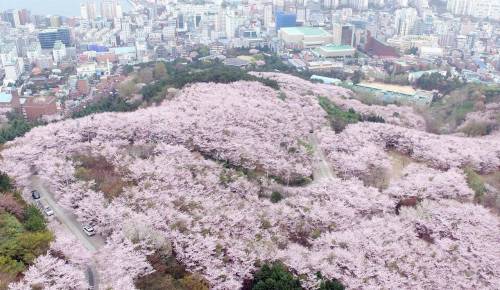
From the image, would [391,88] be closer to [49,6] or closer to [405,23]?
[405,23]

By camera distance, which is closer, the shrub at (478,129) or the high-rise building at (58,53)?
the shrub at (478,129)

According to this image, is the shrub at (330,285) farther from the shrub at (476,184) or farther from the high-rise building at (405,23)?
the high-rise building at (405,23)

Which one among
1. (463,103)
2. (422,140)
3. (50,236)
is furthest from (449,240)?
(463,103)

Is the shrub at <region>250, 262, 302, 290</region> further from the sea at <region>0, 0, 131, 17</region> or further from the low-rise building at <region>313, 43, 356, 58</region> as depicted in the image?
the sea at <region>0, 0, 131, 17</region>

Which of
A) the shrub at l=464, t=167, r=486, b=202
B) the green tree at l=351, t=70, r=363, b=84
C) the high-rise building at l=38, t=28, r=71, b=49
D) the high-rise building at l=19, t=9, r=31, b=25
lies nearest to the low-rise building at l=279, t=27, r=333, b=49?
the green tree at l=351, t=70, r=363, b=84

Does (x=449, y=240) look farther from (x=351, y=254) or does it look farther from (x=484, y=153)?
(x=484, y=153)

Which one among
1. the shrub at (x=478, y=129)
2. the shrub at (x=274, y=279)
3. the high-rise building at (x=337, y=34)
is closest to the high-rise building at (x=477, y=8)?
the high-rise building at (x=337, y=34)
